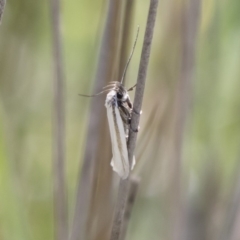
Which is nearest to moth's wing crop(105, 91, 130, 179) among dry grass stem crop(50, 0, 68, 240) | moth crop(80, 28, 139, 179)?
moth crop(80, 28, 139, 179)

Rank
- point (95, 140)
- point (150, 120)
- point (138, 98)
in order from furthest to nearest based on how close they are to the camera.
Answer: point (150, 120) → point (95, 140) → point (138, 98)

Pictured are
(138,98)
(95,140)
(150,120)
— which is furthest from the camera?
(150,120)

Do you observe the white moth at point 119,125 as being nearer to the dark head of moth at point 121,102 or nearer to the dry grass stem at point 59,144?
the dark head of moth at point 121,102

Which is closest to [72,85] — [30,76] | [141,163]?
[30,76]

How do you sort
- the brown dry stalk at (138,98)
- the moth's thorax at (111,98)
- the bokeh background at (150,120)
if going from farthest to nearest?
the bokeh background at (150,120) < the moth's thorax at (111,98) < the brown dry stalk at (138,98)

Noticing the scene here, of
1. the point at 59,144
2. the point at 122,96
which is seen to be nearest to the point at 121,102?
the point at 122,96

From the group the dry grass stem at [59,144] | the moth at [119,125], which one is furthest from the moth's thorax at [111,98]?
the dry grass stem at [59,144]

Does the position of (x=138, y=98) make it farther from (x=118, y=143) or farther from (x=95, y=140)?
(x=95, y=140)
